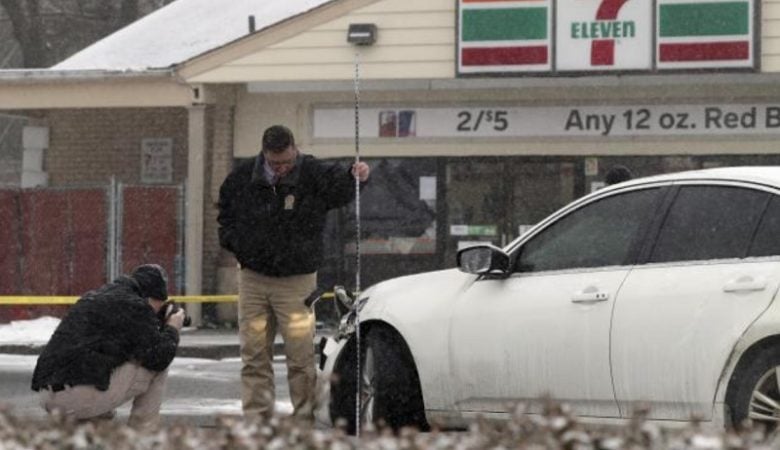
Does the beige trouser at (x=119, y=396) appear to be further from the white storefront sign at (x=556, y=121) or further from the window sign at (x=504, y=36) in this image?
the white storefront sign at (x=556, y=121)

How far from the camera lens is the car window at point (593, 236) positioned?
8062 mm

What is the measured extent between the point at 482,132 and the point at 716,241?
44.3 ft

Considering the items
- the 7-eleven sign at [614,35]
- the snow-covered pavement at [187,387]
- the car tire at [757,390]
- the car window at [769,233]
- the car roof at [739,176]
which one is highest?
the 7-eleven sign at [614,35]

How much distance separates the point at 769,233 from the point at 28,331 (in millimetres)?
14533

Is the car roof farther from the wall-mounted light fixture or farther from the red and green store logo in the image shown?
the wall-mounted light fixture

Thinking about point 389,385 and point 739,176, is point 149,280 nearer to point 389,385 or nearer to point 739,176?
point 389,385

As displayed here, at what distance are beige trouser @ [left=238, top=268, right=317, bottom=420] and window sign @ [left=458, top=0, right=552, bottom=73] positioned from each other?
33.5ft

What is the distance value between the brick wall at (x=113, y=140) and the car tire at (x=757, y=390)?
1711 centimetres

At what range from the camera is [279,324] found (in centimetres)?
1006

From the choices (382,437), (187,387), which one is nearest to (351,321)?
(382,437)

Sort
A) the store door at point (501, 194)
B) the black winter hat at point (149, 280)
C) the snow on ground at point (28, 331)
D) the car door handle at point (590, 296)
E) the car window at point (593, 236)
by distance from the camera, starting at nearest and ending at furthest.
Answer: the car door handle at point (590, 296), the car window at point (593, 236), the black winter hat at point (149, 280), the snow on ground at point (28, 331), the store door at point (501, 194)

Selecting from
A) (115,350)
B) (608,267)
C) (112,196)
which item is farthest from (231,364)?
(608,267)

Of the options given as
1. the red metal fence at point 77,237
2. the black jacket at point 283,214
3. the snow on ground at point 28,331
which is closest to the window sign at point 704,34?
the red metal fence at point 77,237

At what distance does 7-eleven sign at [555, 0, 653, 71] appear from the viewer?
63.7 ft
